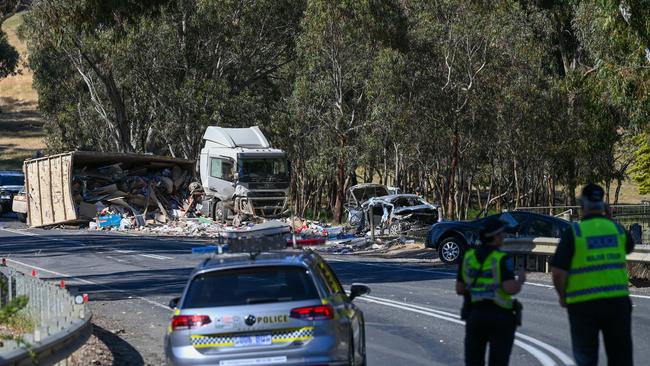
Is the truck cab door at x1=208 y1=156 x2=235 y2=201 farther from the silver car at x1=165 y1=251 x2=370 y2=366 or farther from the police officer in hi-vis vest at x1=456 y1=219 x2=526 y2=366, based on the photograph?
the police officer in hi-vis vest at x1=456 y1=219 x2=526 y2=366

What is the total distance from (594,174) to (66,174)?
90.3 ft

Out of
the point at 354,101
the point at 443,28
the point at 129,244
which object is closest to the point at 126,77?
the point at 354,101

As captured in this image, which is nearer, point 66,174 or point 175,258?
point 175,258

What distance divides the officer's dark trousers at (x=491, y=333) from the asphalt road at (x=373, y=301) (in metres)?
3.76

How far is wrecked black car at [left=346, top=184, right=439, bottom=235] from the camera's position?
119ft

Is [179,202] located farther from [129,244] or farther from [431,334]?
[431,334]

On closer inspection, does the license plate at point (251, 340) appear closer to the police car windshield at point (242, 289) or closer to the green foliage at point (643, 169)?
the police car windshield at point (242, 289)

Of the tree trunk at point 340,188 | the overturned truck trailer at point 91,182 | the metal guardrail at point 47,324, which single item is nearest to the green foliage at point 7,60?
the tree trunk at point 340,188

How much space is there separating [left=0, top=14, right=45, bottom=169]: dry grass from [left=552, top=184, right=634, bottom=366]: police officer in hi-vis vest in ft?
238

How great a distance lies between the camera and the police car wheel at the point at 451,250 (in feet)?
84.4

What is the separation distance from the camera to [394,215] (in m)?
36.6

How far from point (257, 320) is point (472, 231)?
17.1m

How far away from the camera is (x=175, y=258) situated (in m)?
28.5

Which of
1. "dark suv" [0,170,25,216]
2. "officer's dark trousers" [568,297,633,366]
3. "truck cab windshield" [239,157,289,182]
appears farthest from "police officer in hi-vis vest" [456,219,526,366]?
"dark suv" [0,170,25,216]
